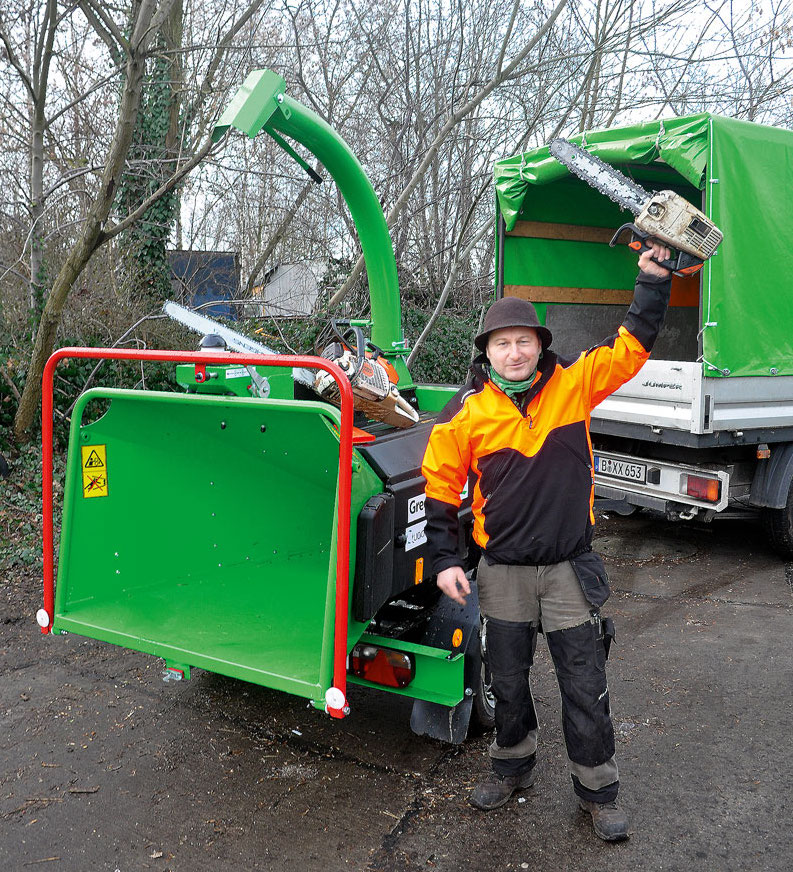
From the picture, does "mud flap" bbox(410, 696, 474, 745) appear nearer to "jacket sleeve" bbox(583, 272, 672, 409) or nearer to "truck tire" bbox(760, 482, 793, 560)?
"jacket sleeve" bbox(583, 272, 672, 409)

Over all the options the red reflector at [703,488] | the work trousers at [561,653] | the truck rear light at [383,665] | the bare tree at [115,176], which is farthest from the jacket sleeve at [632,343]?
the bare tree at [115,176]

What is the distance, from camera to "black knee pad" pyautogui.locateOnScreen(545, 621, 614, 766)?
8.80 feet

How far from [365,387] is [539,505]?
0.86 meters

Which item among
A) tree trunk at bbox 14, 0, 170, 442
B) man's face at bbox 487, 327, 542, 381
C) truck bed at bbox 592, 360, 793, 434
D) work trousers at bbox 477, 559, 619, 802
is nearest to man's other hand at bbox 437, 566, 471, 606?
work trousers at bbox 477, 559, 619, 802

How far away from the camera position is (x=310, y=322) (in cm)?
884

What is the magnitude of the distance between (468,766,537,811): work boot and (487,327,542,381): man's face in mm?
1460

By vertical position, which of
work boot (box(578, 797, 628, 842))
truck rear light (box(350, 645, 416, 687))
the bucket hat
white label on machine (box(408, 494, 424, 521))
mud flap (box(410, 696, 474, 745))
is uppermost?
the bucket hat

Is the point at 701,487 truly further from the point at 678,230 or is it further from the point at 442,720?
the point at 678,230

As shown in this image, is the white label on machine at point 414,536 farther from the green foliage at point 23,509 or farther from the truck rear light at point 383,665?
the green foliage at point 23,509

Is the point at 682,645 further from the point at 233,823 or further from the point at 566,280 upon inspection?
the point at 566,280

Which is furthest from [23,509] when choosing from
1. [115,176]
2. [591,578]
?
[591,578]

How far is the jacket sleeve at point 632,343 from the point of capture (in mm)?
2580

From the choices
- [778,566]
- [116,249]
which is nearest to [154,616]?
[778,566]

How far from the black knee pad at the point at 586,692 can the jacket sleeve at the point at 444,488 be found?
467 millimetres
